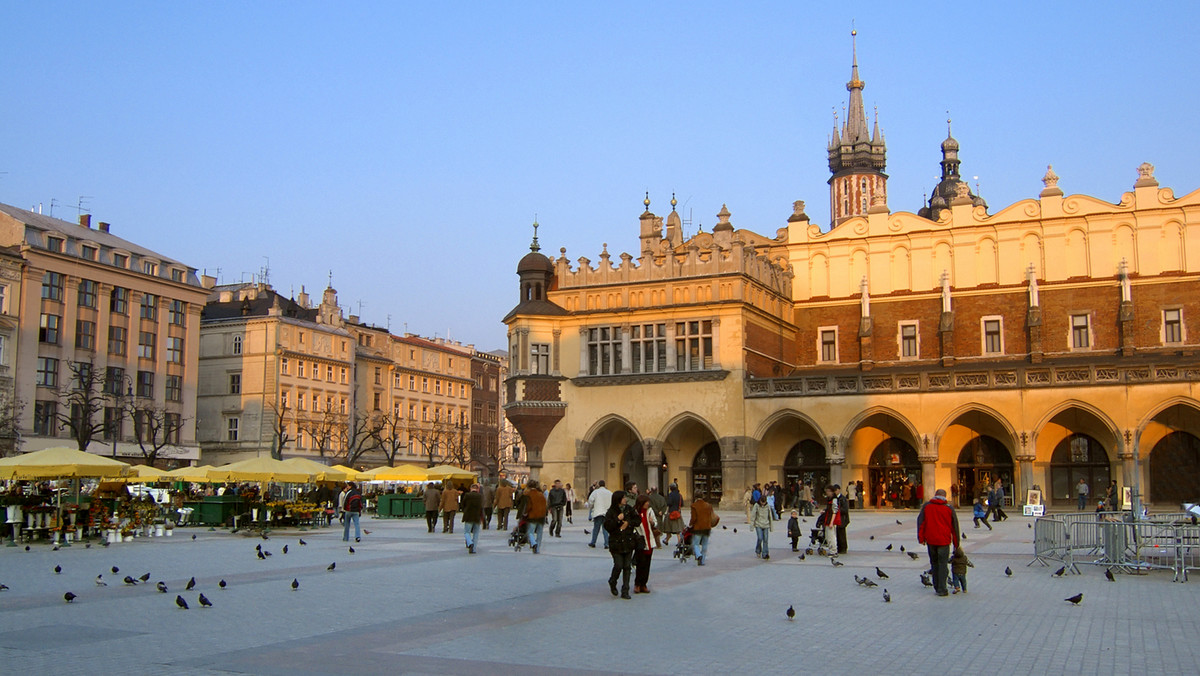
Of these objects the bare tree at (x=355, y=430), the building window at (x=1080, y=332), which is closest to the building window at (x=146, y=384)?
the bare tree at (x=355, y=430)

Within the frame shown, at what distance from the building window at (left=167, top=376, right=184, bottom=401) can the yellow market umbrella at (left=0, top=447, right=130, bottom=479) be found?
4213cm

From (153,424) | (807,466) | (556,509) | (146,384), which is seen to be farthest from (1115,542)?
(146,384)

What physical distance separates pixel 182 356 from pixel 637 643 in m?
63.8

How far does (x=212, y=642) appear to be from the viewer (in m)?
11.6

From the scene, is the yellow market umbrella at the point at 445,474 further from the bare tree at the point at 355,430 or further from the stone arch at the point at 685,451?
the bare tree at the point at 355,430

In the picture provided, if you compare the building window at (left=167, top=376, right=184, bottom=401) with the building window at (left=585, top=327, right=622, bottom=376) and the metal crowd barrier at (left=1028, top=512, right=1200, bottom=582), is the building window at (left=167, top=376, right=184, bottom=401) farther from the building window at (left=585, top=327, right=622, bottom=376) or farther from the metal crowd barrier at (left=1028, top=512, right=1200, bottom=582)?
the metal crowd barrier at (left=1028, top=512, right=1200, bottom=582)

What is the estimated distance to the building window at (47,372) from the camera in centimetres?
5922

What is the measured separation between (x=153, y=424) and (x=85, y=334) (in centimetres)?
706

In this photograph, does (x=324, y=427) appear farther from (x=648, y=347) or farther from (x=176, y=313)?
(x=648, y=347)

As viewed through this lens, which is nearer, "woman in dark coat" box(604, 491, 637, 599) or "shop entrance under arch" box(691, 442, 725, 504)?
"woman in dark coat" box(604, 491, 637, 599)

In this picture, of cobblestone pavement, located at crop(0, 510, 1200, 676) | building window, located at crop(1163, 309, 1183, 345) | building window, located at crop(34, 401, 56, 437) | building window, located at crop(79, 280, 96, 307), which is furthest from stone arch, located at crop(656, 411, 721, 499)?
building window, located at crop(79, 280, 96, 307)

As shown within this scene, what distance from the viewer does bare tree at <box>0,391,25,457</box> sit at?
52.6m

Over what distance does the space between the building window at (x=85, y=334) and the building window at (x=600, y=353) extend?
27.7m

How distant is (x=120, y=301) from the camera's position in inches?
2552
